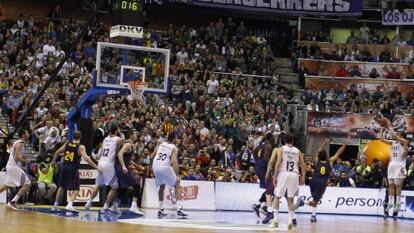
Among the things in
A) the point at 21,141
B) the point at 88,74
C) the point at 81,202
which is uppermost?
the point at 88,74

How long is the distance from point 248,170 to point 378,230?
33.5 ft

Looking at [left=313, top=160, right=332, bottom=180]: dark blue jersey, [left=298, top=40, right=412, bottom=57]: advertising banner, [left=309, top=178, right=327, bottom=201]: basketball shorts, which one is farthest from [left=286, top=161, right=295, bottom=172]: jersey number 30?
[left=298, top=40, right=412, bottom=57]: advertising banner

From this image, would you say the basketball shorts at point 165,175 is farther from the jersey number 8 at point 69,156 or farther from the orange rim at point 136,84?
the orange rim at point 136,84

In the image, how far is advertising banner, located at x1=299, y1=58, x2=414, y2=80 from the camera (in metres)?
41.9

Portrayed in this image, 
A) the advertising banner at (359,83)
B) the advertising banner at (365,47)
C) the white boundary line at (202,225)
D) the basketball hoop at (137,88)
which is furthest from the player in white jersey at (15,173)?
the advertising banner at (365,47)

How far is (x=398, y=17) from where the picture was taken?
43.8 metres

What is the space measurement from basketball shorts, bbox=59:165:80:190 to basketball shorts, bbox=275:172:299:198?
215 inches

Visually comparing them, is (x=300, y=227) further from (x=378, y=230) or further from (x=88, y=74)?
(x=88, y=74)

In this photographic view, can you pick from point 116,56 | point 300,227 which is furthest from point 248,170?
point 300,227

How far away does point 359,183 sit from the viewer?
30.9 meters

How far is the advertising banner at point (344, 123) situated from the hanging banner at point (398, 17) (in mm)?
7639

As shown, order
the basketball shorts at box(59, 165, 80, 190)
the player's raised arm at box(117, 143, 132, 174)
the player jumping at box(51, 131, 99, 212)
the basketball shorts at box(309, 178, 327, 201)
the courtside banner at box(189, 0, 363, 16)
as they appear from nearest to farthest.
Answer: the player's raised arm at box(117, 143, 132, 174) < the player jumping at box(51, 131, 99, 212) < the basketball shorts at box(59, 165, 80, 190) < the basketball shorts at box(309, 178, 327, 201) < the courtside banner at box(189, 0, 363, 16)

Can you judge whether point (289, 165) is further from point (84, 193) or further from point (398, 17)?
point (398, 17)

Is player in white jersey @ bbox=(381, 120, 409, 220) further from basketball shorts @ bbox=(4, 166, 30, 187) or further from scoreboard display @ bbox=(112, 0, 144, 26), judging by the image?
basketball shorts @ bbox=(4, 166, 30, 187)
